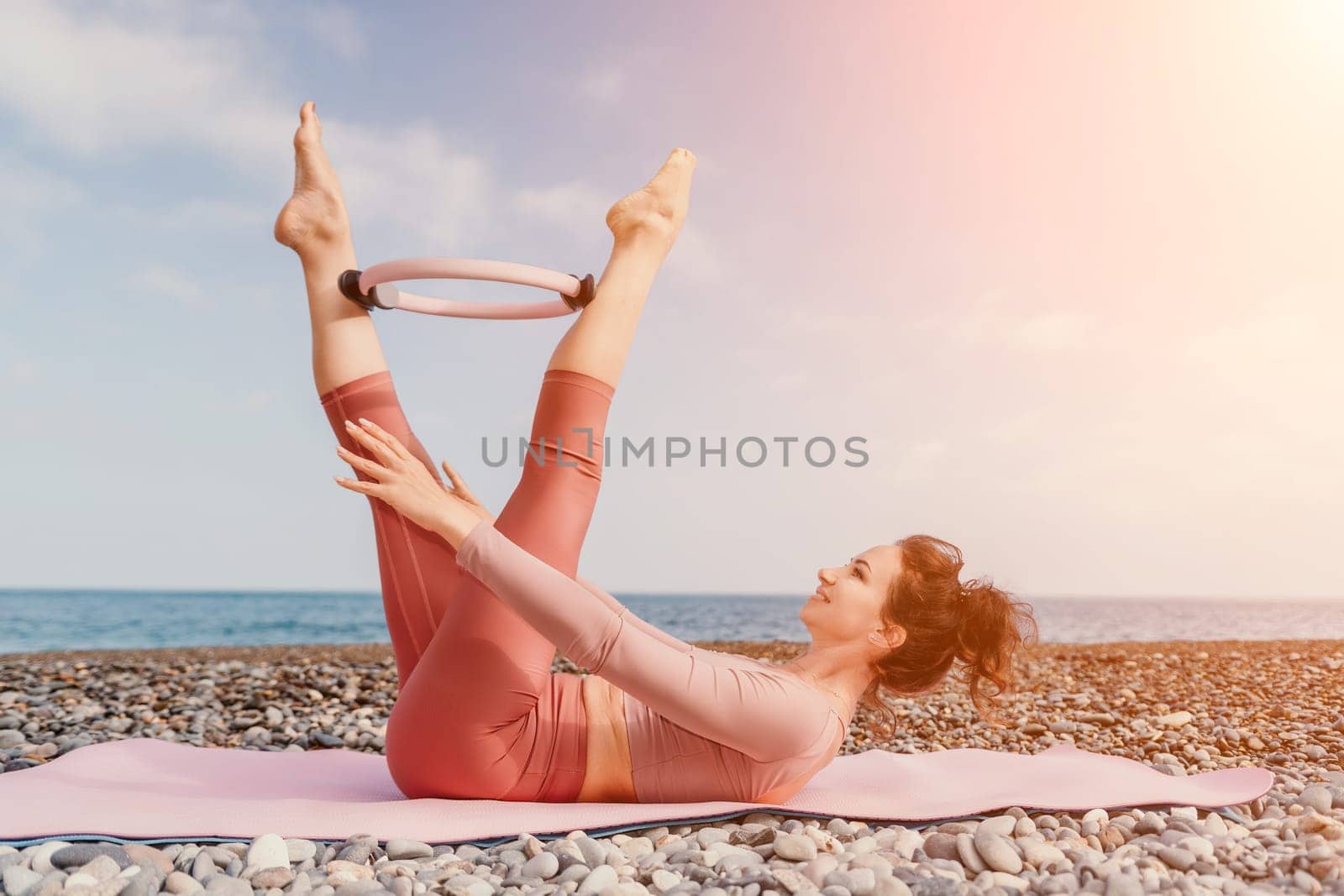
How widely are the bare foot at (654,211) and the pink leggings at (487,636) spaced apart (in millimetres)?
506

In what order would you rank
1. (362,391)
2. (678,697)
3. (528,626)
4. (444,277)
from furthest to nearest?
(444,277), (362,391), (528,626), (678,697)

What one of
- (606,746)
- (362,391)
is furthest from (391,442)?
(606,746)

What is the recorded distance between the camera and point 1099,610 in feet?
93.5

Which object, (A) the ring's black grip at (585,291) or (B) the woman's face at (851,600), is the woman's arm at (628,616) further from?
(A) the ring's black grip at (585,291)

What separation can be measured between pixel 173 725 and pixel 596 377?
12.0 feet

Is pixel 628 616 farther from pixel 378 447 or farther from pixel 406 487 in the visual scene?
pixel 378 447

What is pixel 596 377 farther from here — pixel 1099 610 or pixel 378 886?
pixel 1099 610

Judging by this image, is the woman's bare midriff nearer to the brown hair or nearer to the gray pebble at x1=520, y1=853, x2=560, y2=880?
the gray pebble at x1=520, y1=853, x2=560, y2=880

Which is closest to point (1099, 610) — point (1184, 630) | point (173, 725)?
point (1184, 630)

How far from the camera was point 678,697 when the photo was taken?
7.36ft

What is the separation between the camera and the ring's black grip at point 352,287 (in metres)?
2.72

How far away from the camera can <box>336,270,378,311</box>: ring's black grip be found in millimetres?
2725

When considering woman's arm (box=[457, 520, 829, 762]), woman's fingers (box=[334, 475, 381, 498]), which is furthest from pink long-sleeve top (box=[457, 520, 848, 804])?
woman's fingers (box=[334, 475, 381, 498])

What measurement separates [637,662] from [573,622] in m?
0.18
